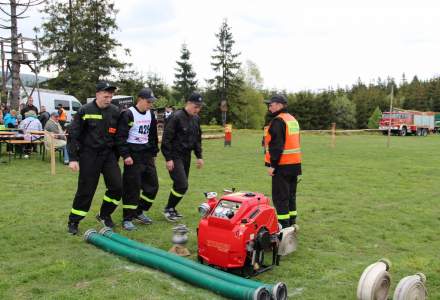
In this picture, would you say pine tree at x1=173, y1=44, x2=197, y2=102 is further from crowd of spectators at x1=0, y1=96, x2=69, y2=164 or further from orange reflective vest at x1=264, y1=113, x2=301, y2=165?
orange reflective vest at x1=264, y1=113, x2=301, y2=165

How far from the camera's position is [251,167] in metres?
15.7

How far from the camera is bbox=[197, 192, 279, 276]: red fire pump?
4.95m

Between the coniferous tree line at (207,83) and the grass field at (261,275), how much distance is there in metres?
30.3

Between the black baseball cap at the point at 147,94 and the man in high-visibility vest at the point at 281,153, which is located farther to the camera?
the black baseball cap at the point at 147,94

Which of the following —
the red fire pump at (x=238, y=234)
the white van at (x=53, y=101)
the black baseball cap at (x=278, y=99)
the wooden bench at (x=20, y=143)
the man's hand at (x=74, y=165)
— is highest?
the white van at (x=53, y=101)

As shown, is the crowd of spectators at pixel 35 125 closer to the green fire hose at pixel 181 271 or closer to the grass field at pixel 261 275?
the grass field at pixel 261 275

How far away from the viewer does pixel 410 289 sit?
4059 mm

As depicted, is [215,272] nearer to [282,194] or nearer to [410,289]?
[410,289]

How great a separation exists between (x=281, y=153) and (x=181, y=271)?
2.34m

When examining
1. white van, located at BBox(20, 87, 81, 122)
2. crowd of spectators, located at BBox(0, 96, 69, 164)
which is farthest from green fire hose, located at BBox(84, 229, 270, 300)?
white van, located at BBox(20, 87, 81, 122)

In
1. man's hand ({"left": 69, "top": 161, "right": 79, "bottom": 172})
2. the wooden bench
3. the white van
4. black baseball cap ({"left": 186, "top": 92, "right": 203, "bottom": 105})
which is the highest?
the white van

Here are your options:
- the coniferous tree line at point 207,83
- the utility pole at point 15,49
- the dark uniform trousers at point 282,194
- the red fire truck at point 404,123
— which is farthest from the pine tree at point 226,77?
the dark uniform trousers at point 282,194

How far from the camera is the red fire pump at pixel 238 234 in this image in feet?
16.2

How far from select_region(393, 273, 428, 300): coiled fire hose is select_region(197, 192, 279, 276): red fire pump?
152 centimetres
